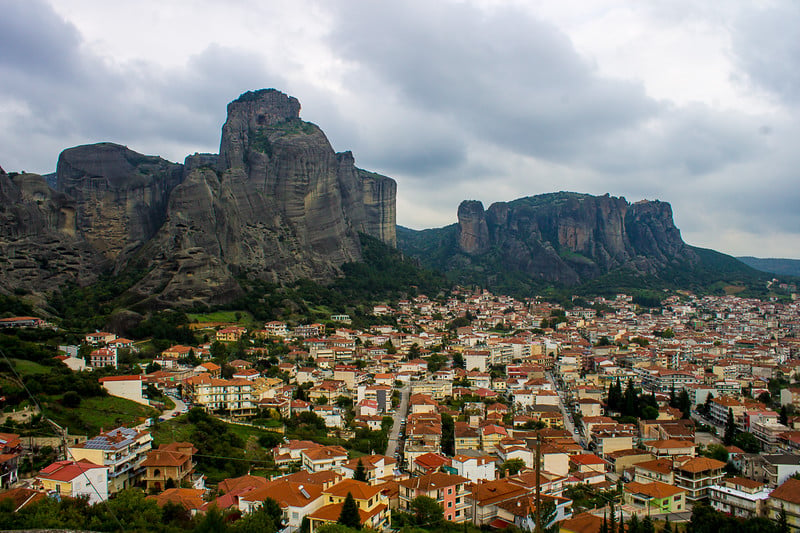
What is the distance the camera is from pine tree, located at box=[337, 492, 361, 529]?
1848 centimetres

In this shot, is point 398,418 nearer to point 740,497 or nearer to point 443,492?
point 443,492

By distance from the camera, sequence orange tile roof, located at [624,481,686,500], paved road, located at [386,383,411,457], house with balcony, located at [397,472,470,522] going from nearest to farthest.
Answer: house with balcony, located at [397,472,470,522] < orange tile roof, located at [624,481,686,500] < paved road, located at [386,383,411,457]

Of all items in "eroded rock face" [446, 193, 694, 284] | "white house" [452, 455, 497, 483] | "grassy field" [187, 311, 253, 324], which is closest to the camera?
"white house" [452, 455, 497, 483]

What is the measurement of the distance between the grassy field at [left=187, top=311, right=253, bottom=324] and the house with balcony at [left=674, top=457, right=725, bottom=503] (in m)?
37.8

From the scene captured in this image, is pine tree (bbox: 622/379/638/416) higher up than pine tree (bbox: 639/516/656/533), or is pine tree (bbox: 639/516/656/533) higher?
pine tree (bbox: 622/379/638/416)

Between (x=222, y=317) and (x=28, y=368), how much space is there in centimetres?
2504

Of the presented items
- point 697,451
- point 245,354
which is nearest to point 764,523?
point 697,451

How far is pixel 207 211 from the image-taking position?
66.0 metres

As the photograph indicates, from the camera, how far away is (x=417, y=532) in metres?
19.5

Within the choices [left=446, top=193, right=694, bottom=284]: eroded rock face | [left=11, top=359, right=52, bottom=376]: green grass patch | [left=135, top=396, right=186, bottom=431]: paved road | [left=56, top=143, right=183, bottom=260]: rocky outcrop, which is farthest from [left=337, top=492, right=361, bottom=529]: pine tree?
[left=446, top=193, right=694, bottom=284]: eroded rock face

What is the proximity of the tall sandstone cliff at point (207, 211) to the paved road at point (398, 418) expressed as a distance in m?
23.0

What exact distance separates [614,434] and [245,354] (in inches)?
983

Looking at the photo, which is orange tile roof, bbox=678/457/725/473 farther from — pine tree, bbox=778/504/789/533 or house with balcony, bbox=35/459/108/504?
house with balcony, bbox=35/459/108/504

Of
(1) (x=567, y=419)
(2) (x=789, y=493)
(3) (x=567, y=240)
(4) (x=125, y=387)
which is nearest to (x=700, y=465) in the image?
(2) (x=789, y=493)
